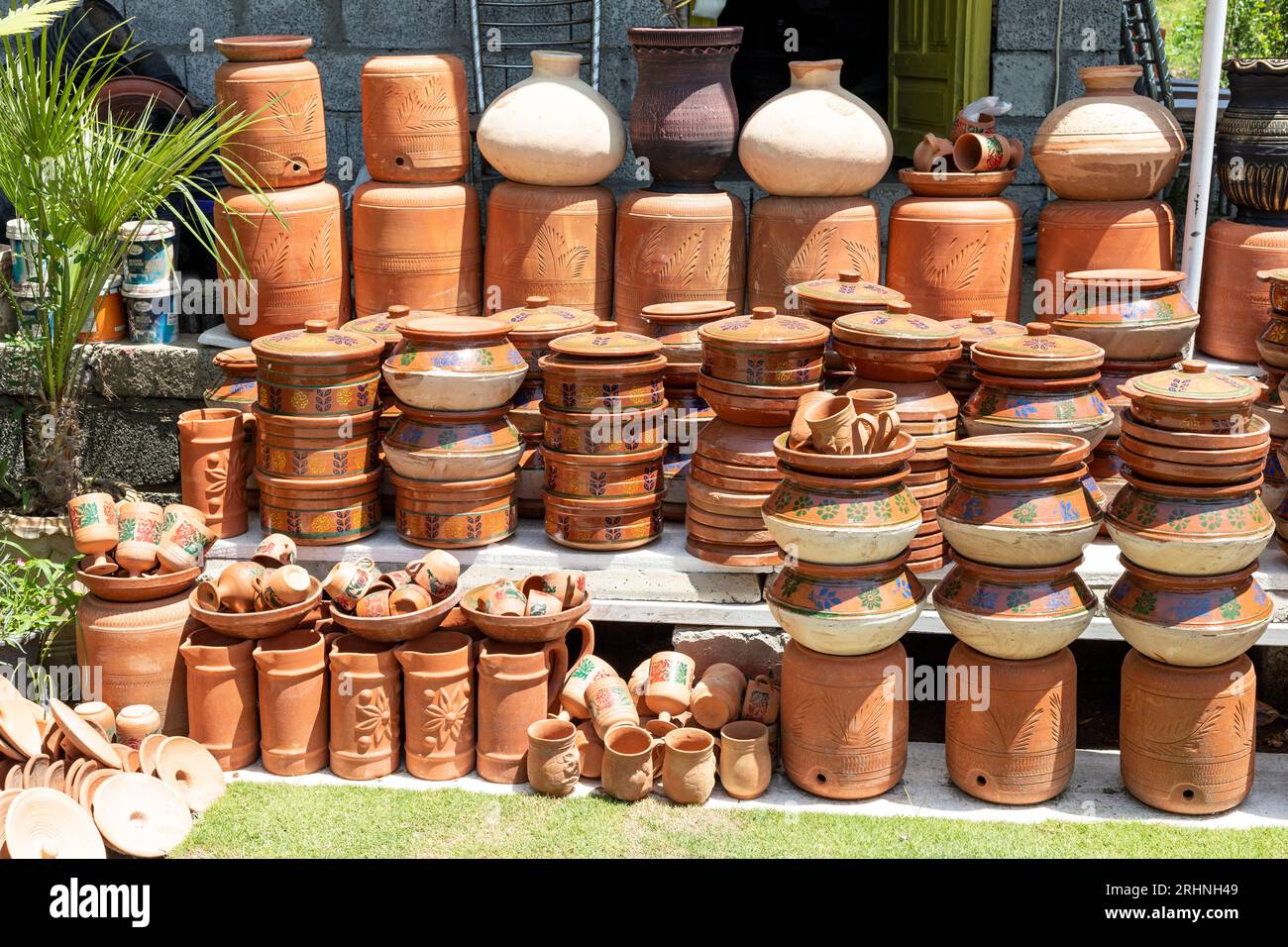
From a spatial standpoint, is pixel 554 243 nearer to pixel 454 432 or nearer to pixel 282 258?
pixel 282 258

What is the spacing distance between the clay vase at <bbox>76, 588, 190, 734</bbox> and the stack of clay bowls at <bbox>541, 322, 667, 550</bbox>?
1.20 m

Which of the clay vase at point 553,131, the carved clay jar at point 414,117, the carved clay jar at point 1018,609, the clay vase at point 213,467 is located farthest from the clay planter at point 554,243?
the carved clay jar at point 1018,609

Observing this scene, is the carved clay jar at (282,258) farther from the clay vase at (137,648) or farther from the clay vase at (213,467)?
the clay vase at (137,648)

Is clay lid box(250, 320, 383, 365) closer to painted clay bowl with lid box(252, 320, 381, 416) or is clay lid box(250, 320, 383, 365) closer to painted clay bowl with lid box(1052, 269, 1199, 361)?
painted clay bowl with lid box(252, 320, 381, 416)

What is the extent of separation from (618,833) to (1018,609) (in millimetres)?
1238

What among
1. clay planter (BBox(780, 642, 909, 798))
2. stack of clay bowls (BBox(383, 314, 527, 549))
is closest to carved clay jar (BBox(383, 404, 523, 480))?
stack of clay bowls (BBox(383, 314, 527, 549))

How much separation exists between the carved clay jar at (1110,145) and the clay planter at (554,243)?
1672 mm

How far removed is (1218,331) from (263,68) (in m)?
3.67

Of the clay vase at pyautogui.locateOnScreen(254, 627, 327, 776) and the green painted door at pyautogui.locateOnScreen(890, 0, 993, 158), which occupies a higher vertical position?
the green painted door at pyautogui.locateOnScreen(890, 0, 993, 158)

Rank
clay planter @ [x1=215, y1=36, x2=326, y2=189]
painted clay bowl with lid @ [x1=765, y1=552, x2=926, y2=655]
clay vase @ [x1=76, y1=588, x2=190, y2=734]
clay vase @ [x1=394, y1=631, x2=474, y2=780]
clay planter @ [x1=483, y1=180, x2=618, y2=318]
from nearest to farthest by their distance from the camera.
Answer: painted clay bowl with lid @ [x1=765, y1=552, x2=926, y2=655], clay vase @ [x1=394, y1=631, x2=474, y2=780], clay vase @ [x1=76, y1=588, x2=190, y2=734], clay planter @ [x1=215, y1=36, x2=326, y2=189], clay planter @ [x1=483, y1=180, x2=618, y2=318]

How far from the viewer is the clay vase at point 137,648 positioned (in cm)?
441

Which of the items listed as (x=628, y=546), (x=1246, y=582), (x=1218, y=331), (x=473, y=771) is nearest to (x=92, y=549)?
(x=473, y=771)

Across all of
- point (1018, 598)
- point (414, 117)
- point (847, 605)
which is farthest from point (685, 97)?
point (1018, 598)

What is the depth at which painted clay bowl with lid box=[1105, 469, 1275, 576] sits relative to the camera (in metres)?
4.01
